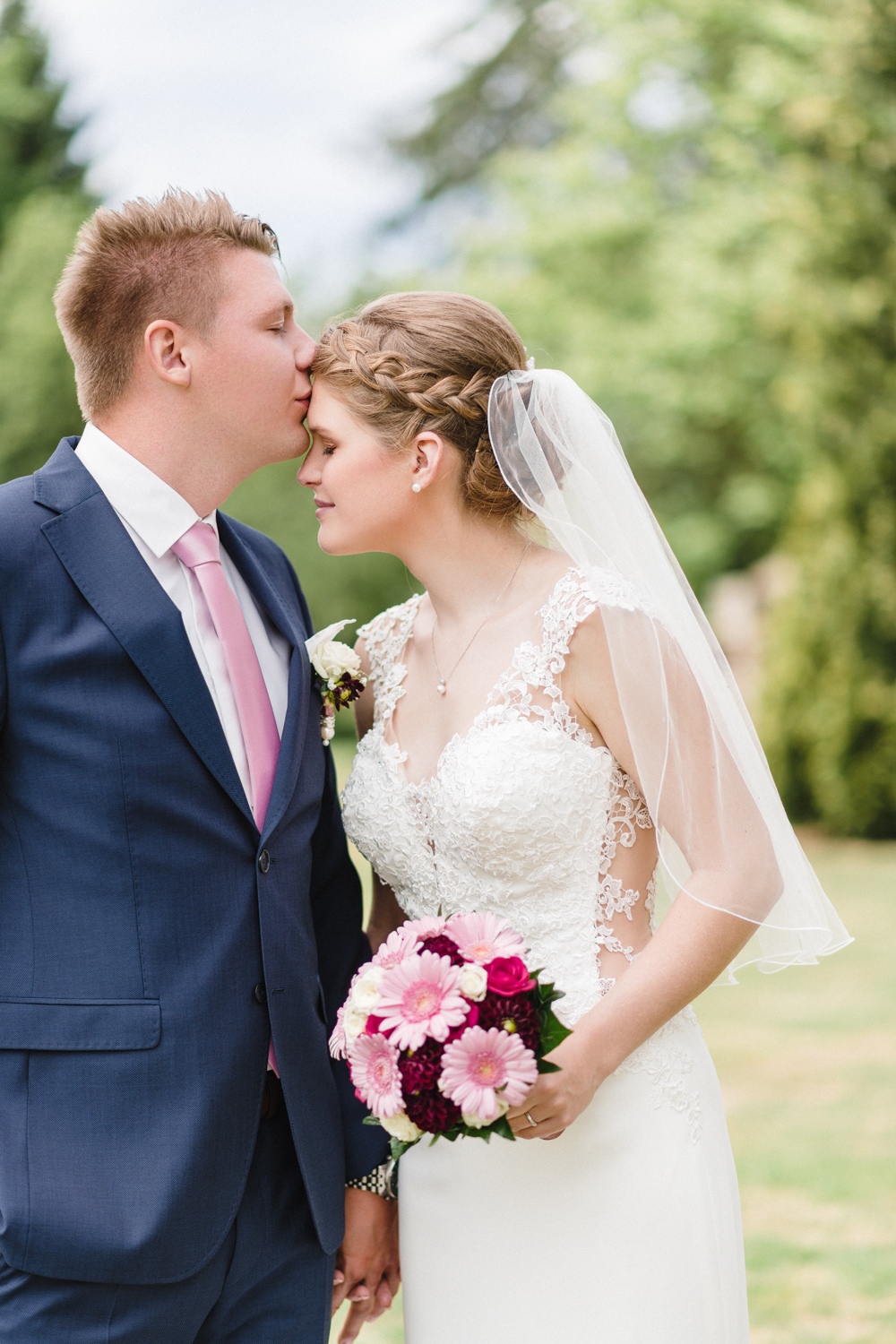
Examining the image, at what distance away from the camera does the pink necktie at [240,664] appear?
2438 mm

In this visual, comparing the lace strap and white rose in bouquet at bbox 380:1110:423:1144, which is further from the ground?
the lace strap

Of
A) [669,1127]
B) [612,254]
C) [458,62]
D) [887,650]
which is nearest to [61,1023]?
[669,1127]

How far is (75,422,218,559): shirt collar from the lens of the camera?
95.4 inches

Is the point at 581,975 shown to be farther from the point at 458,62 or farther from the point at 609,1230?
the point at 458,62

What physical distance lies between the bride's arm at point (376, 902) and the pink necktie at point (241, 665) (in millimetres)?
508

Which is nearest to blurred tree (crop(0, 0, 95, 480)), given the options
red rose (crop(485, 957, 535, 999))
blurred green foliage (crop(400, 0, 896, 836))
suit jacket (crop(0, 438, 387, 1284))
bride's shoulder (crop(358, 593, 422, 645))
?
blurred green foliage (crop(400, 0, 896, 836))

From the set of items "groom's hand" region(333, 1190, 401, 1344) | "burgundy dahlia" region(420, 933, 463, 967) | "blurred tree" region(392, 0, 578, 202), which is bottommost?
"groom's hand" region(333, 1190, 401, 1344)

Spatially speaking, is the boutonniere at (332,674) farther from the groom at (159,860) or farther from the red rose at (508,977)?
the red rose at (508,977)

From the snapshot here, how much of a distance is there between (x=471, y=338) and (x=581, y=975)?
136 centimetres

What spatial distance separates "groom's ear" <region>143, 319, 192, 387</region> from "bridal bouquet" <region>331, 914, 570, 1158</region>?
1.14 m

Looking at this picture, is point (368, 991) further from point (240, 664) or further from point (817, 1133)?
point (817, 1133)

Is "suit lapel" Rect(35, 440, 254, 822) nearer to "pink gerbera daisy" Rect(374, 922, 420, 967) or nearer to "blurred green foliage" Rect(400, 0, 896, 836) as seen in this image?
"pink gerbera daisy" Rect(374, 922, 420, 967)

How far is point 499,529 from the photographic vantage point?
9.55ft

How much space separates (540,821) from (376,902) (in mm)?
657
